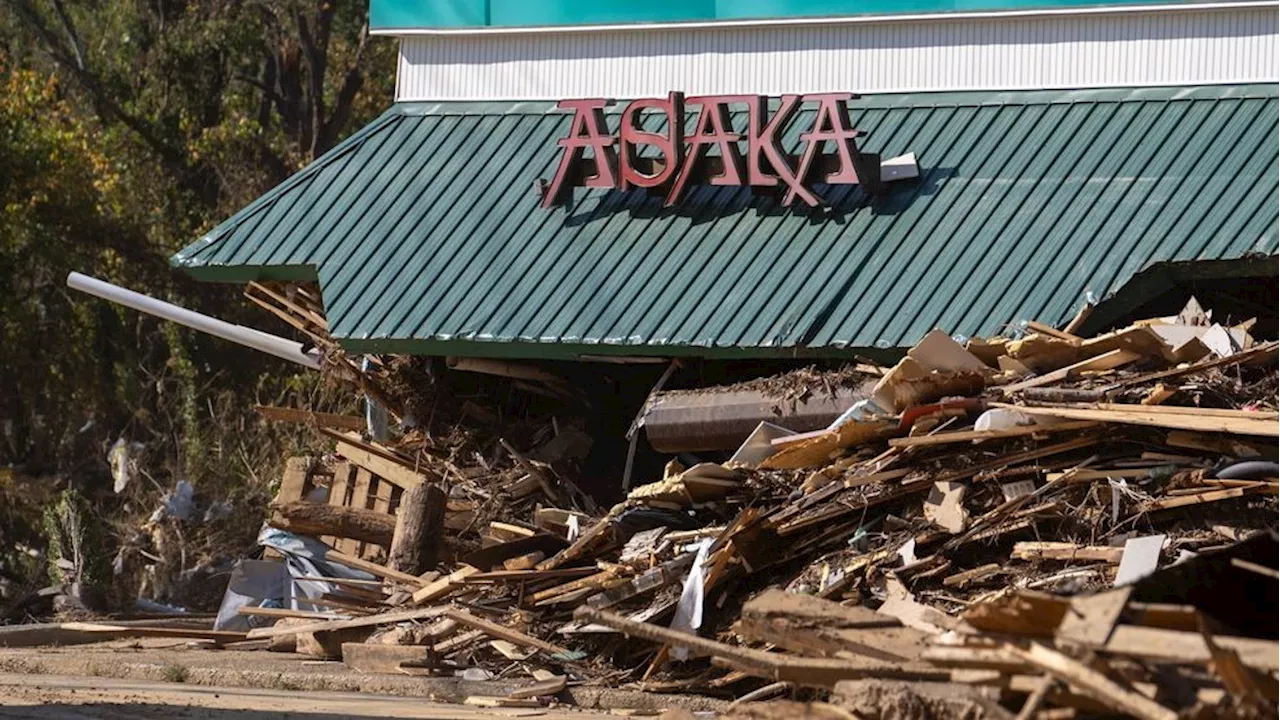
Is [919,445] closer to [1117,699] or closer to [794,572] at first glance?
[794,572]

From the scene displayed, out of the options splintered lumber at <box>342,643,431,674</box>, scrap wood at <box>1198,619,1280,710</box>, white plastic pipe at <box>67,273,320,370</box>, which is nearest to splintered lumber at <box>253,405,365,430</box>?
white plastic pipe at <box>67,273,320,370</box>

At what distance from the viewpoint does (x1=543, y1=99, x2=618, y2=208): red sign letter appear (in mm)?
18875

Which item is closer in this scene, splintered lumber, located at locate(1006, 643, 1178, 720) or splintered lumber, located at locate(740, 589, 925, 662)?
splintered lumber, located at locate(1006, 643, 1178, 720)

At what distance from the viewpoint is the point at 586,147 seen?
19172mm

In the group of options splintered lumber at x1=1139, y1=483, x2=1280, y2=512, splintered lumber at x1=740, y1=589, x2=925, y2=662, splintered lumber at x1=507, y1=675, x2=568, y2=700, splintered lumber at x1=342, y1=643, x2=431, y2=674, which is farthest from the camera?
splintered lumber at x1=342, y1=643, x2=431, y2=674

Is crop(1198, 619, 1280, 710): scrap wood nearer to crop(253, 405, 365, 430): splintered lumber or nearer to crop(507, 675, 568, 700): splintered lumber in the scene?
crop(507, 675, 568, 700): splintered lumber

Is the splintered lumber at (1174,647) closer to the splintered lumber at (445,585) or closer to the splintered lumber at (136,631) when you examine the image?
the splintered lumber at (445,585)

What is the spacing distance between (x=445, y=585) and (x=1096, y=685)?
341 inches

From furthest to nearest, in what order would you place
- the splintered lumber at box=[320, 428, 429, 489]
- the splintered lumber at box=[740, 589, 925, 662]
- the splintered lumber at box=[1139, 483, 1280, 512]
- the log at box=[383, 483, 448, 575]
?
the splintered lumber at box=[320, 428, 429, 489] < the log at box=[383, 483, 448, 575] < the splintered lumber at box=[1139, 483, 1280, 512] < the splintered lumber at box=[740, 589, 925, 662]

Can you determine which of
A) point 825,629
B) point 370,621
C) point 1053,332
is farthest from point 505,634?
point 825,629

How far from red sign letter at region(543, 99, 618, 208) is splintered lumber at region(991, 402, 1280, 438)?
634 centimetres

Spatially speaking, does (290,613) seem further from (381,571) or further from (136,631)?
(136,631)

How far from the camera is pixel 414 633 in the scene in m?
15.0

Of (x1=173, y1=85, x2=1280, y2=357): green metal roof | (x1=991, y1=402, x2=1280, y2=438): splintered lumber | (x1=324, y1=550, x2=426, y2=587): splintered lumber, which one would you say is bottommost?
(x1=324, y1=550, x2=426, y2=587): splintered lumber
